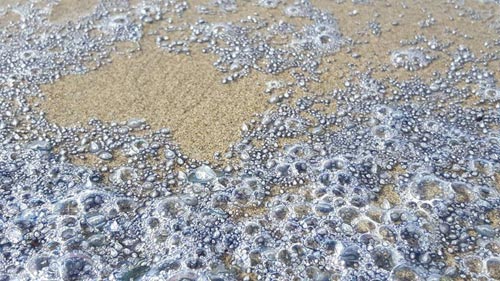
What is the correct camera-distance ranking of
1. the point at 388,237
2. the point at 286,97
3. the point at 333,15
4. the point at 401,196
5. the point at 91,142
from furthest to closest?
the point at 333,15 < the point at 286,97 < the point at 91,142 < the point at 401,196 < the point at 388,237

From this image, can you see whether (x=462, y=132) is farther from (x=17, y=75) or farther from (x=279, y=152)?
(x=17, y=75)

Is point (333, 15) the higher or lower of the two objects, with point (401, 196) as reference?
higher

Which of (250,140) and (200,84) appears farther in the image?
(200,84)

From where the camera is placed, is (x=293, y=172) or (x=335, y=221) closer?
(x=335, y=221)

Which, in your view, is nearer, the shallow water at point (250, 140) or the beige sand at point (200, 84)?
the shallow water at point (250, 140)

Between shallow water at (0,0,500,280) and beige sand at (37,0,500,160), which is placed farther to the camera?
beige sand at (37,0,500,160)

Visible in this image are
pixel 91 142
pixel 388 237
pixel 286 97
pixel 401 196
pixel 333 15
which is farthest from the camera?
pixel 333 15

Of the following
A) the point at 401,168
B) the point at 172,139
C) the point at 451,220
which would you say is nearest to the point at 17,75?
the point at 172,139
